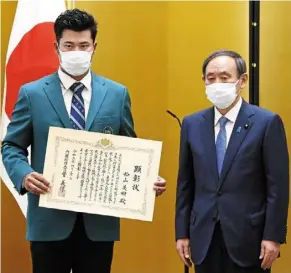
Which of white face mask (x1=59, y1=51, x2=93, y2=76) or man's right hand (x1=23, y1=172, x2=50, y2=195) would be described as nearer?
man's right hand (x1=23, y1=172, x2=50, y2=195)

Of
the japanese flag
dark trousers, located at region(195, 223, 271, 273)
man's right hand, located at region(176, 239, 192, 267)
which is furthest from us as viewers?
the japanese flag

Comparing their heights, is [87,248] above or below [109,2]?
below

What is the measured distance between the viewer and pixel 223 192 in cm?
202

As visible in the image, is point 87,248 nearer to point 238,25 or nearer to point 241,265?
point 241,265

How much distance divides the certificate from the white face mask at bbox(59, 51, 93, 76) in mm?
237

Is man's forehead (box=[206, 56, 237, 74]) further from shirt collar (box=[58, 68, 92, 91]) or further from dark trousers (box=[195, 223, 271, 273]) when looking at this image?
dark trousers (box=[195, 223, 271, 273])

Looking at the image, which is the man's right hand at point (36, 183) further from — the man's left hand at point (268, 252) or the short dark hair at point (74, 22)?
the man's left hand at point (268, 252)

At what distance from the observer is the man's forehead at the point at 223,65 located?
6.93 feet

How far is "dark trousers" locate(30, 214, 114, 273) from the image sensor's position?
2.00 m

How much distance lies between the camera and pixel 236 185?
2.01 m

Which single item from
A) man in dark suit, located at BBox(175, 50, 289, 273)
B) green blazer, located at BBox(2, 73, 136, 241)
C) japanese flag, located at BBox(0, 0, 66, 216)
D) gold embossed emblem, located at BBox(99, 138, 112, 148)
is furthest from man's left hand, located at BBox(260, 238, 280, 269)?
japanese flag, located at BBox(0, 0, 66, 216)

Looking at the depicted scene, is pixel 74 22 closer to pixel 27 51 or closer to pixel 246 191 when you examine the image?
pixel 246 191

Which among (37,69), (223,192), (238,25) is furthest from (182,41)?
(223,192)

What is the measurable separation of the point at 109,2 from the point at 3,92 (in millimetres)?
907
